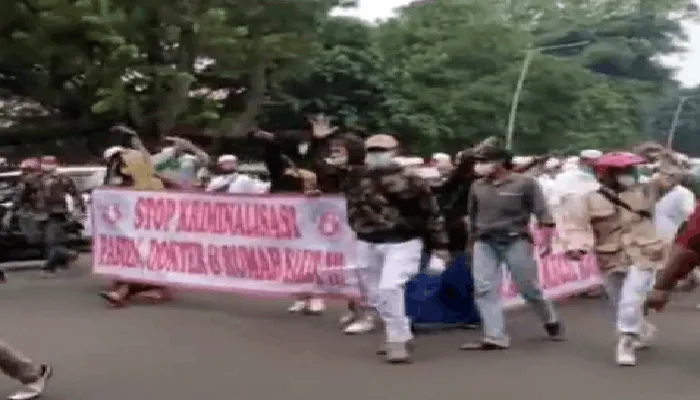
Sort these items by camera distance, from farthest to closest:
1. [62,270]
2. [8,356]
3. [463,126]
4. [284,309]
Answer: [463,126], [62,270], [284,309], [8,356]

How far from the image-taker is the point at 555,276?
1236cm

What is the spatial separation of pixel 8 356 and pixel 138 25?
2421 cm

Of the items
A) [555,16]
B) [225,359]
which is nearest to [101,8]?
[225,359]

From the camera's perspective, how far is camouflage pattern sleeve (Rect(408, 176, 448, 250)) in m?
9.31

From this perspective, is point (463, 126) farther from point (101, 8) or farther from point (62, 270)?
point (62, 270)

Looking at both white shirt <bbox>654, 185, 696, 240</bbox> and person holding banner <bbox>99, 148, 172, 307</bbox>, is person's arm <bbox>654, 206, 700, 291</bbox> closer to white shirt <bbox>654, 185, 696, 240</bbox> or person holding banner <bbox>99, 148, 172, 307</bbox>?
white shirt <bbox>654, 185, 696, 240</bbox>

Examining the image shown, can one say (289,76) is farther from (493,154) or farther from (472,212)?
(493,154)

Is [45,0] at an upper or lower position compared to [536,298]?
upper

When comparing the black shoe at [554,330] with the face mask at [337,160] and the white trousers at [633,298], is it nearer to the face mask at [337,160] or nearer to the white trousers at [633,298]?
the white trousers at [633,298]

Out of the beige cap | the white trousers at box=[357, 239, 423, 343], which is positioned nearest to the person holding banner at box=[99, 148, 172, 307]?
the white trousers at box=[357, 239, 423, 343]

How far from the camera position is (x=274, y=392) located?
26.3ft

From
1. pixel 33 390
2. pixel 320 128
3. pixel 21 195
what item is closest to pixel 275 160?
pixel 320 128

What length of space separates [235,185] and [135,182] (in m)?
1.10

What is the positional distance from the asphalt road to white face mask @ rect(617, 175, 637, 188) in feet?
4.16
